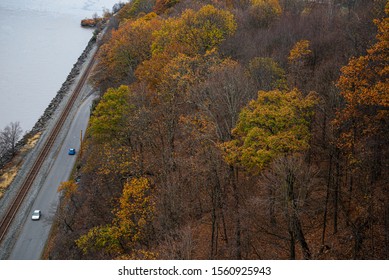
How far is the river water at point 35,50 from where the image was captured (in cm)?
6738

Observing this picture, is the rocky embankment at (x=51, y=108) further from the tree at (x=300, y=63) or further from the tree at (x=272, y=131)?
the tree at (x=272, y=131)

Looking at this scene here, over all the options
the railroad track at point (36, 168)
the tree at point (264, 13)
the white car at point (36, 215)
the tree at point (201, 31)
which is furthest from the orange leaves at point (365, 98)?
the railroad track at point (36, 168)

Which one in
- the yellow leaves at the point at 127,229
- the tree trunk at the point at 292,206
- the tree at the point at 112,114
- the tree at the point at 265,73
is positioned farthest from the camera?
the tree at the point at 112,114

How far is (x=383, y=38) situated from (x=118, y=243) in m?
19.6

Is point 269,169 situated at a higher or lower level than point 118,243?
higher

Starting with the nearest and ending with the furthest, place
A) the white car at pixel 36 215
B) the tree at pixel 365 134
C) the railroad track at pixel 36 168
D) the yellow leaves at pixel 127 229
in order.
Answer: the tree at pixel 365 134 → the yellow leaves at pixel 127 229 → the white car at pixel 36 215 → the railroad track at pixel 36 168

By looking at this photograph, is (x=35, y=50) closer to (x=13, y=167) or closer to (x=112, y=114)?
(x=13, y=167)

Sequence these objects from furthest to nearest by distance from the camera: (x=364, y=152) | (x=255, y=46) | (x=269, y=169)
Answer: (x=255, y=46) < (x=269, y=169) < (x=364, y=152)

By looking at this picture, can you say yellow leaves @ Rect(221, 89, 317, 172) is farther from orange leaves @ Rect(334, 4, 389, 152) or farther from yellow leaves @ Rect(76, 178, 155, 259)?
yellow leaves @ Rect(76, 178, 155, 259)

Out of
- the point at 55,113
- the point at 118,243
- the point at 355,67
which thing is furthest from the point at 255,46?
the point at 55,113

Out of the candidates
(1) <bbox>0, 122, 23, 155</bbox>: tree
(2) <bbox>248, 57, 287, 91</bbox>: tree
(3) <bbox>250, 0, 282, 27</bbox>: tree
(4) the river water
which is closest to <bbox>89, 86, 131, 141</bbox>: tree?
(2) <bbox>248, 57, 287, 91</bbox>: tree

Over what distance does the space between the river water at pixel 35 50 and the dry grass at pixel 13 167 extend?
22.5 ft

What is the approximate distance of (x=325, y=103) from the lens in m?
22.8
